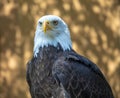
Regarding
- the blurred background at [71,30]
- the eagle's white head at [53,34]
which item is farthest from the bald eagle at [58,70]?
the blurred background at [71,30]

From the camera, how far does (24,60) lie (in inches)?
302

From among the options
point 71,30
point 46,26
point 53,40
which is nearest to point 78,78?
point 53,40

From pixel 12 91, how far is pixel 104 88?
297cm

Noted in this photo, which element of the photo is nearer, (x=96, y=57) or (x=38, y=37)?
(x=38, y=37)

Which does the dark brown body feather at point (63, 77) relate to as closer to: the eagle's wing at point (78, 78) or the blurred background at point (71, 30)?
the eagle's wing at point (78, 78)

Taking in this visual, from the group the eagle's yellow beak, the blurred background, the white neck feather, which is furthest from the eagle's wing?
the blurred background

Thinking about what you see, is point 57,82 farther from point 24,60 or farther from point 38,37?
point 24,60

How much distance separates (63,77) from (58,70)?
3.0 inches

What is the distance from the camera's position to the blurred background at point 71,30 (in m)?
7.65

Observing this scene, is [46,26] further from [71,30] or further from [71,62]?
[71,30]

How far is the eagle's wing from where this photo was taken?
15.3 feet

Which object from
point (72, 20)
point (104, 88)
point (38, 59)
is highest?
point (72, 20)

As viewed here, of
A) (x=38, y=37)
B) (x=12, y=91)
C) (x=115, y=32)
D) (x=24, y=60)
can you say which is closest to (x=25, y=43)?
(x=24, y=60)

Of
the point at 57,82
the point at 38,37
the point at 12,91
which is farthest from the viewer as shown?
the point at 12,91
